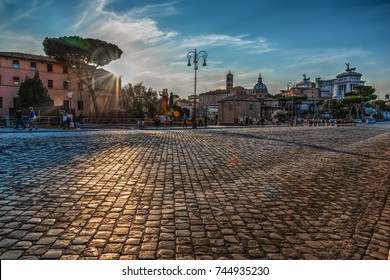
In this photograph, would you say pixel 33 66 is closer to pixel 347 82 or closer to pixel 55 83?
pixel 55 83

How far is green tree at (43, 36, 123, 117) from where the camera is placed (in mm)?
40531

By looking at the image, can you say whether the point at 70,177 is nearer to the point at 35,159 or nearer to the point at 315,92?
the point at 35,159

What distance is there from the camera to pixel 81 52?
41.3 metres

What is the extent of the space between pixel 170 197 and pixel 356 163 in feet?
20.8

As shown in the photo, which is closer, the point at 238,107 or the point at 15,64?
the point at 15,64

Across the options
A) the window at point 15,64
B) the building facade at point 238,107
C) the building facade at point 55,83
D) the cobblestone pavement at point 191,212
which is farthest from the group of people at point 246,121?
the cobblestone pavement at point 191,212

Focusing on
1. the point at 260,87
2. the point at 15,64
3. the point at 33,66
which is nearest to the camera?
the point at 15,64

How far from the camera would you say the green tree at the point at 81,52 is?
1596 inches

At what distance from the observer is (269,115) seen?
82500mm

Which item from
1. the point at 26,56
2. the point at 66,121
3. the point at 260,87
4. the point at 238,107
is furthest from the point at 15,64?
the point at 260,87

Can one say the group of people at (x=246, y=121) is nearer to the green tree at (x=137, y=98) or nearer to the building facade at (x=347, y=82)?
the green tree at (x=137, y=98)

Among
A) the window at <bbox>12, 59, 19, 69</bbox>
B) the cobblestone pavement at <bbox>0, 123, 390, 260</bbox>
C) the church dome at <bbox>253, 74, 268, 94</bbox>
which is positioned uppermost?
the church dome at <bbox>253, 74, 268, 94</bbox>

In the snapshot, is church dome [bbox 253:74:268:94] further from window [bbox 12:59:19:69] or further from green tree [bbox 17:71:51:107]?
green tree [bbox 17:71:51:107]

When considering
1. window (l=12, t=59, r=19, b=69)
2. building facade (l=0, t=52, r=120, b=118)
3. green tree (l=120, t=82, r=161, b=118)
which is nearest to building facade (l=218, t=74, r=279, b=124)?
green tree (l=120, t=82, r=161, b=118)
